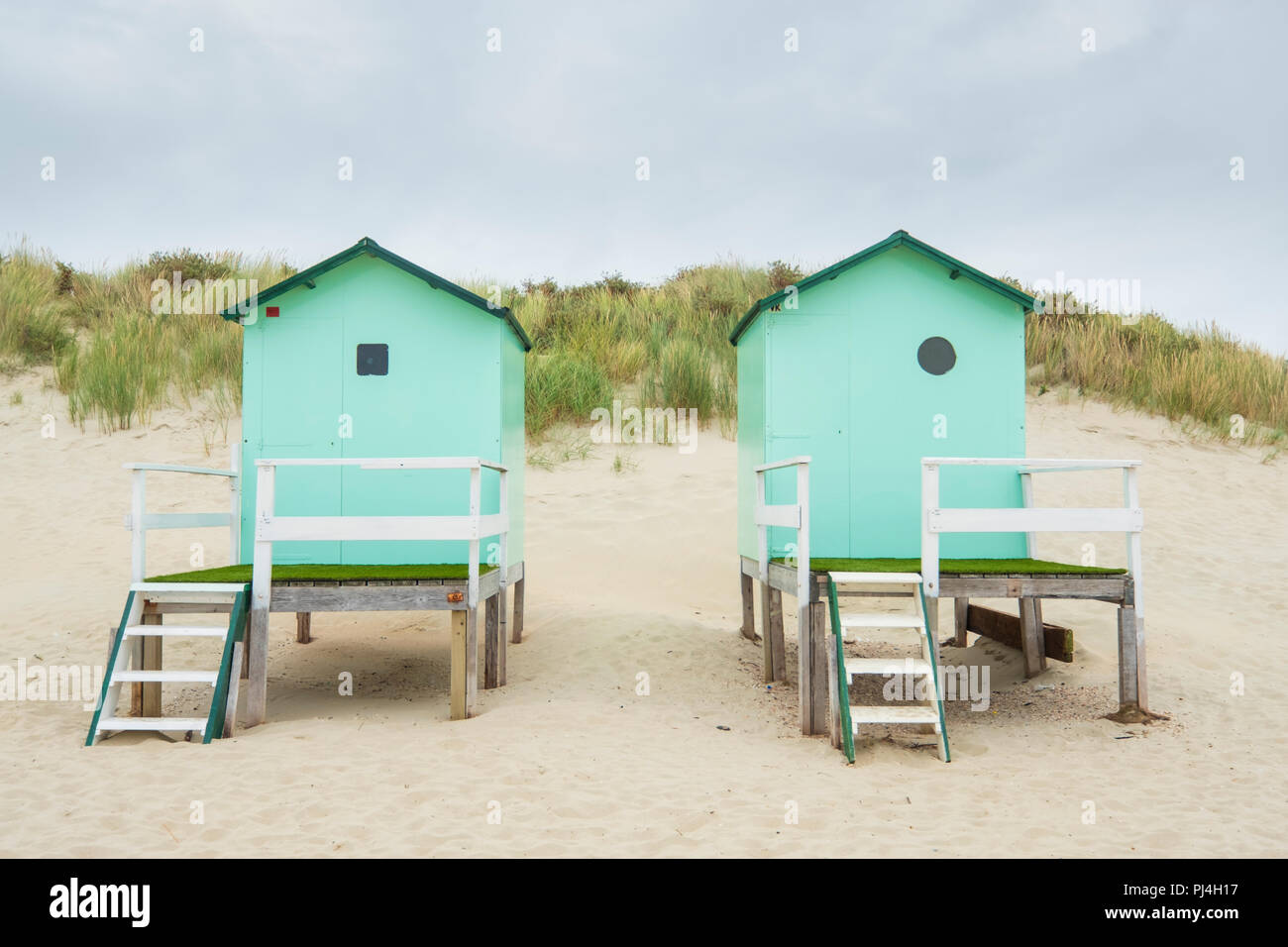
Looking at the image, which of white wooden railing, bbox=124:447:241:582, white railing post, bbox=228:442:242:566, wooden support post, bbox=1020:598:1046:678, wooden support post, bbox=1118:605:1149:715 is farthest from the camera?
wooden support post, bbox=1020:598:1046:678

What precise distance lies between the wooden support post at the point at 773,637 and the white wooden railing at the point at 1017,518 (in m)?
2.03

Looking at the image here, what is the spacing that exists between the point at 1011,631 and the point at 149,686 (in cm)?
764

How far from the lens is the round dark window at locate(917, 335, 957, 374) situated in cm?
850

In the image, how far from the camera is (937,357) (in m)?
8.51

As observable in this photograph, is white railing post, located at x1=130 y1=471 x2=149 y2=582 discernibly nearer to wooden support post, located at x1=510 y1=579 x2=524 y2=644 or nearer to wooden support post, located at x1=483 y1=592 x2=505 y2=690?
wooden support post, located at x1=483 y1=592 x2=505 y2=690

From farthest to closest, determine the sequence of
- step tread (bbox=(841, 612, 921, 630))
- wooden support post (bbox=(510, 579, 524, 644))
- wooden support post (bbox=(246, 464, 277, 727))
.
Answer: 1. wooden support post (bbox=(510, 579, 524, 644))
2. wooden support post (bbox=(246, 464, 277, 727))
3. step tread (bbox=(841, 612, 921, 630))

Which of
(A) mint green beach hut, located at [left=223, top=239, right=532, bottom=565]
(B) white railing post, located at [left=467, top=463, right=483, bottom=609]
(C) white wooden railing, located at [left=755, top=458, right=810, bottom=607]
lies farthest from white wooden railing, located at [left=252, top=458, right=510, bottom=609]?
(C) white wooden railing, located at [left=755, top=458, right=810, bottom=607]

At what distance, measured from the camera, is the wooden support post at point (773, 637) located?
27.9 ft

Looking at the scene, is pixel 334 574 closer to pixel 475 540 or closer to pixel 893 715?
pixel 475 540

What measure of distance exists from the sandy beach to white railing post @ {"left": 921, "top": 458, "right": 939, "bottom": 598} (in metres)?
1.14
